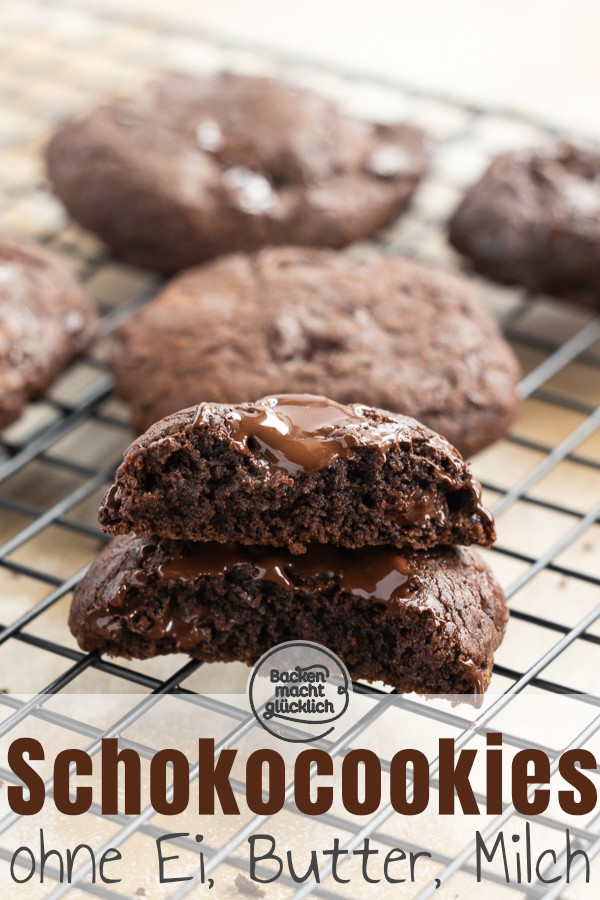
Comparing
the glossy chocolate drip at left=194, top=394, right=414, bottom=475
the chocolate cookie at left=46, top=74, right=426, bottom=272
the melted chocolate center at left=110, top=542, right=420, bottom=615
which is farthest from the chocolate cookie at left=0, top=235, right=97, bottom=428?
the glossy chocolate drip at left=194, top=394, right=414, bottom=475

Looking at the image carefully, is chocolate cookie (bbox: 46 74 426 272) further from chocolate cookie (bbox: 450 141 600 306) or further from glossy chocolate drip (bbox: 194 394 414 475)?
glossy chocolate drip (bbox: 194 394 414 475)

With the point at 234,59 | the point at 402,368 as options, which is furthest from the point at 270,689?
the point at 234,59

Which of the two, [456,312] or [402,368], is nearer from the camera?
[402,368]

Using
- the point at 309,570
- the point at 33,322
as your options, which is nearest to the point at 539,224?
the point at 33,322

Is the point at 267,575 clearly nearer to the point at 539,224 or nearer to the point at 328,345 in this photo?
the point at 328,345

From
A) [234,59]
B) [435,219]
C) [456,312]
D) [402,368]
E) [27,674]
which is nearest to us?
[27,674]

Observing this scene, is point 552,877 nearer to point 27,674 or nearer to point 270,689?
point 270,689
